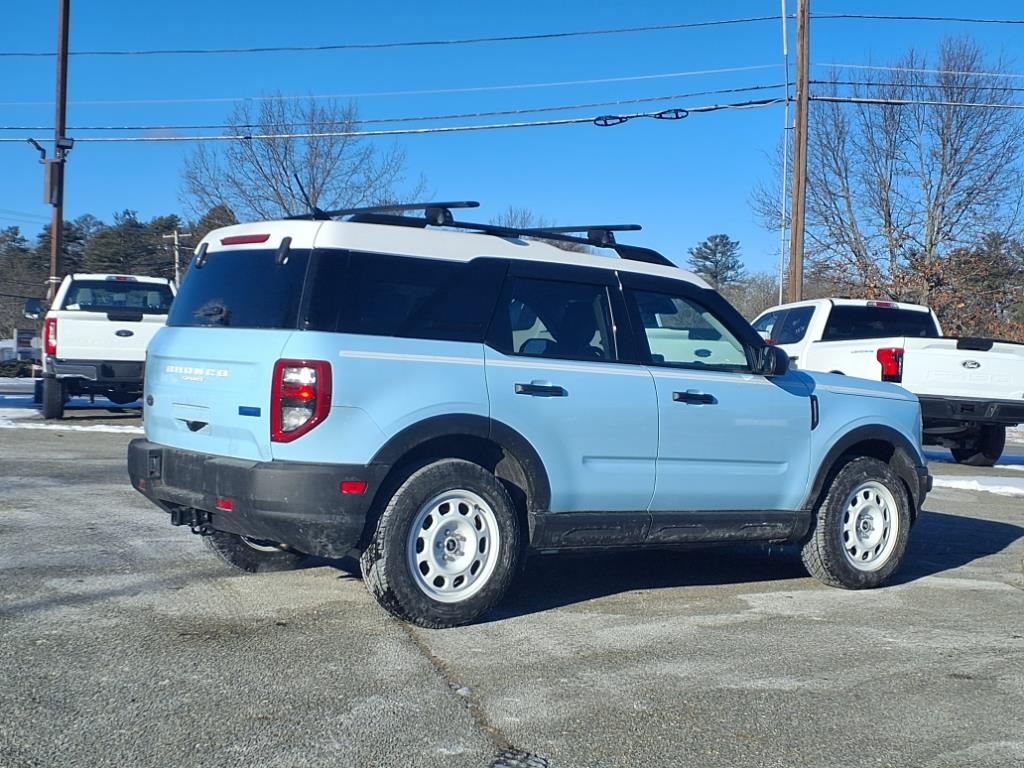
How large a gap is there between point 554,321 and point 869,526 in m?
2.60

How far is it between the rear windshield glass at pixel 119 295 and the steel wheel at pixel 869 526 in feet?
38.1

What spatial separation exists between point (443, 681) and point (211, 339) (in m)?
2.11

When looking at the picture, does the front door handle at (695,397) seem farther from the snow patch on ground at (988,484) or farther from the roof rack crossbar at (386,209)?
the snow patch on ground at (988,484)

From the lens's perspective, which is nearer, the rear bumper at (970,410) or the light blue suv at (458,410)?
the light blue suv at (458,410)

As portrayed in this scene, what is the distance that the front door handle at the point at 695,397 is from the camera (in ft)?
20.0

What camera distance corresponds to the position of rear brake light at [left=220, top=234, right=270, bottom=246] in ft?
18.1

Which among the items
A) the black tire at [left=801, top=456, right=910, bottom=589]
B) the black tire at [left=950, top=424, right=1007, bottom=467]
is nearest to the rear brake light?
the black tire at [left=801, top=456, right=910, bottom=589]

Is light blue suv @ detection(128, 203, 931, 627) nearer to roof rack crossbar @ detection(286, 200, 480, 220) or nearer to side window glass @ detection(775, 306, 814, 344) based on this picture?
roof rack crossbar @ detection(286, 200, 480, 220)

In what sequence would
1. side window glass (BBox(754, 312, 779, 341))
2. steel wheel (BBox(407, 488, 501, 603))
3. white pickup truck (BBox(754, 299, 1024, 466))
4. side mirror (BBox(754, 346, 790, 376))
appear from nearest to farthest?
steel wheel (BBox(407, 488, 501, 603))
side mirror (BBox(754, 346, 790, 376))
white pickup truck (BBox(754, 299, 1024, 466))
side window glass (BBox(754, 312, 779, 341))

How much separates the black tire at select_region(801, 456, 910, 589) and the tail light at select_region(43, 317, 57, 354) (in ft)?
38.2

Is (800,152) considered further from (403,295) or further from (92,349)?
(403,295)

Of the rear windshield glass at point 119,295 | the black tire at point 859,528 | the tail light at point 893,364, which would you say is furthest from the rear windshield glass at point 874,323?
the rear windshield glass at point 119,295

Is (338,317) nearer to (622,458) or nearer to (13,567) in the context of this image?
(622,458)

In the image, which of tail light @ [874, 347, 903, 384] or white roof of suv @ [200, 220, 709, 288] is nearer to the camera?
white roof of suv @ [200, 220, 709, 288]
